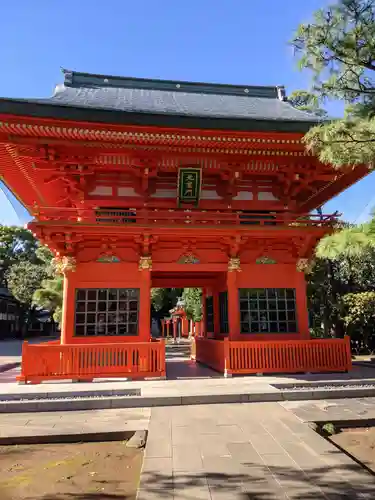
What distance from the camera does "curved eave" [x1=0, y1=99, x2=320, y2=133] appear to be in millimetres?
9055

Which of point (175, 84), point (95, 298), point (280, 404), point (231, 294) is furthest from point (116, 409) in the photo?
point (175, 84)

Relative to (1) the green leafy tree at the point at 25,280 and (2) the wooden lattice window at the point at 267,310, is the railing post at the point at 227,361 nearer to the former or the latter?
(2) the wooden lattice window at the point at 267,310

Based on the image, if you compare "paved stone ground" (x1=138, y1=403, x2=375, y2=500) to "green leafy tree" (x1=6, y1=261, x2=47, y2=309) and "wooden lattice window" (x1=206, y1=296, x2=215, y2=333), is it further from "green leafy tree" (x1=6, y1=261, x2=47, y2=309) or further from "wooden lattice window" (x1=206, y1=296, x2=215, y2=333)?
"green leafy tree" (x1=6, y1=261, x2=47, y2=309)

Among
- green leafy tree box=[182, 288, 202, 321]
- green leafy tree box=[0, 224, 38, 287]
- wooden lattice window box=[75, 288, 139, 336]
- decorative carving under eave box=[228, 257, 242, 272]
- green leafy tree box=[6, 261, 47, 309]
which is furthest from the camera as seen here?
green leafy tree box=[0, 224, 38, 287]

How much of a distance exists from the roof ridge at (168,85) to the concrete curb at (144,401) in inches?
496

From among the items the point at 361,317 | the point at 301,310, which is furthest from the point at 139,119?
the point at 361,317

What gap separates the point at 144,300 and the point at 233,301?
279cm

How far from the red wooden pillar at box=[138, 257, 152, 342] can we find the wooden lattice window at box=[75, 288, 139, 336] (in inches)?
6.4

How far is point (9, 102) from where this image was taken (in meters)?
9.02

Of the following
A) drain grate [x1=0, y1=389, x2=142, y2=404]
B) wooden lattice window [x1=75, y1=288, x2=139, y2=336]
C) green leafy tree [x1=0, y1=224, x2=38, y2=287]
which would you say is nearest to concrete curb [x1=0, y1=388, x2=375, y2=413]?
drain grate [x1=0, y1=389, x2=142, y2=404]

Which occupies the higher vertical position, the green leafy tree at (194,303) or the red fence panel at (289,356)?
the green leafy tree at (194,303)

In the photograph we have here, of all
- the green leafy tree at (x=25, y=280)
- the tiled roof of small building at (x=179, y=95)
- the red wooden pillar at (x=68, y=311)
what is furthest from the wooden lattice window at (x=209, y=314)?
the green leafy tree at (x=25, y=280)

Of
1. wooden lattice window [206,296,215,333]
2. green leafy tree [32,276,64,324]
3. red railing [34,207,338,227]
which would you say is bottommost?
wooden lattice window [206,296,215,333]

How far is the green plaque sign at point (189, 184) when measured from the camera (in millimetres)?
11086
